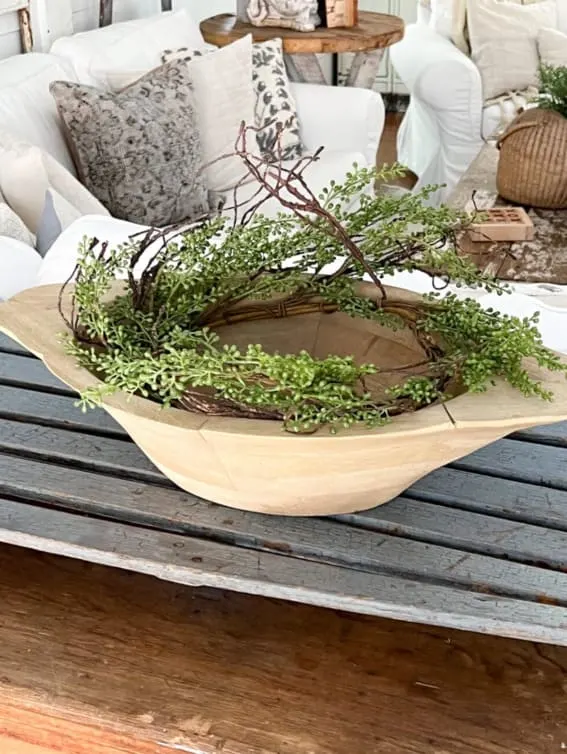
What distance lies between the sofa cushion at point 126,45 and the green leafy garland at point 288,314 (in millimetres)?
1870

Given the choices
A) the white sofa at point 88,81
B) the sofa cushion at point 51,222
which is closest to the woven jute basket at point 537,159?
the white sofa at point 88,81

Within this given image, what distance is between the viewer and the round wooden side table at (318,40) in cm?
339

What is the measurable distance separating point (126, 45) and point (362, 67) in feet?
3.72

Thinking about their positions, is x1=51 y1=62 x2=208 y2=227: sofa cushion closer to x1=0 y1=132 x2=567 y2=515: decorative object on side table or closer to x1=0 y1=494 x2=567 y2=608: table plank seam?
x1=0 y1=132 x2=567 y2=515: decorative object on side table

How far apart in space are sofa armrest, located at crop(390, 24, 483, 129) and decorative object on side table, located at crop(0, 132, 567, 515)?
308cm

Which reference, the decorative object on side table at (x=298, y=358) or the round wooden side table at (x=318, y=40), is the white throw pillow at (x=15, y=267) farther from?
the round wooden side table at (x=318, y=40)

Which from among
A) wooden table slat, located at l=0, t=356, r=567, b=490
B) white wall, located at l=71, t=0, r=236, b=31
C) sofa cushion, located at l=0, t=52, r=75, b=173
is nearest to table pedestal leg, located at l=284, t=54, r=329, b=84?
white wall, located at l=71, t=0, r=236, b=31

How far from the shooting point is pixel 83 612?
887 mm

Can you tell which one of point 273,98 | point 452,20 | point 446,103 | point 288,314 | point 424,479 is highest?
point 288,314

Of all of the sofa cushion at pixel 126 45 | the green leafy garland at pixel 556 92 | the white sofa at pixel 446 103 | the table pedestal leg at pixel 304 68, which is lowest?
the white sofa at pixel 446 103

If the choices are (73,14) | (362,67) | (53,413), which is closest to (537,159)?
(362,67)

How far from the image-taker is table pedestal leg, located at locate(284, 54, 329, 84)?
3488mm

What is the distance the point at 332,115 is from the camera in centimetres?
316

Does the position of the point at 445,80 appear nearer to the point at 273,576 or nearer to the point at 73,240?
the point at 73,240
